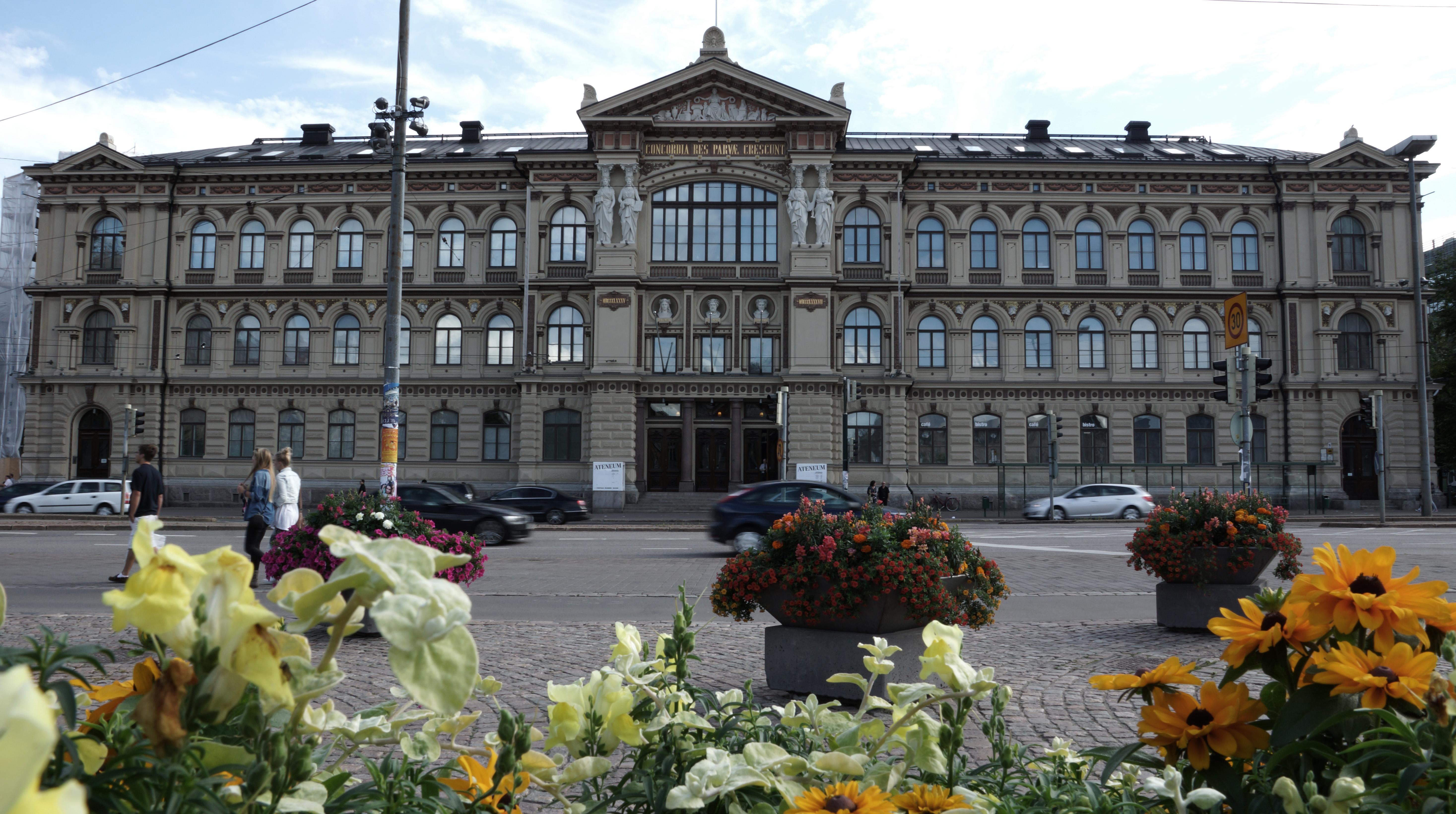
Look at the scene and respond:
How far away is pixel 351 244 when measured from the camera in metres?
41.3

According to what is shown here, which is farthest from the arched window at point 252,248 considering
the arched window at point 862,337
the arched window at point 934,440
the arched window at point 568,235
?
the arched window at point 934,440

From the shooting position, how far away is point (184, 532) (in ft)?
83.4

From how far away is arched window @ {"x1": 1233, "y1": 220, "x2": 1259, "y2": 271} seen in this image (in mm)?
40562

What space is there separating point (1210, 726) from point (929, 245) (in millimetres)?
40408

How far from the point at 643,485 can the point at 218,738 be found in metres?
37.7

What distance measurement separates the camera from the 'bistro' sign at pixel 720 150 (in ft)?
128

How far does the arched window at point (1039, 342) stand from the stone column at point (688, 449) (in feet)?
46.4

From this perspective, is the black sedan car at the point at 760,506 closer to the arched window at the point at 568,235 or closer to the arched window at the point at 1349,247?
the arched window at the point at 568,235

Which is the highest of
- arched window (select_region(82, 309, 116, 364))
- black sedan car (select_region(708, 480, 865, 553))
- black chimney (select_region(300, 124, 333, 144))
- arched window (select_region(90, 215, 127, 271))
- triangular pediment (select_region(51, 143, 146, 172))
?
black chimney (select_region(300, 124, 333, 144))

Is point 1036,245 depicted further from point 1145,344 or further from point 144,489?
point 144,489

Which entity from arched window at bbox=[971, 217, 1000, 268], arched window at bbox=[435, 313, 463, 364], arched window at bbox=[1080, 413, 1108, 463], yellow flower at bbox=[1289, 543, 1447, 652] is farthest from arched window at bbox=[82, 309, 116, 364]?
yellow flower at bbox=[1289, 543, 1447, 652]

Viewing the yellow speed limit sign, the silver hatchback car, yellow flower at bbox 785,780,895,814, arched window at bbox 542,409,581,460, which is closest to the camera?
yellow flower at bbox 785,780,895,814

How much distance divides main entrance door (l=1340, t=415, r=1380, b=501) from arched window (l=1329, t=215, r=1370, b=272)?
621 centimetres

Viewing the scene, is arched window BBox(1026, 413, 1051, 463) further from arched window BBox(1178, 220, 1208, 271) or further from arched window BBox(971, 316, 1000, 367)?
arched window BBox(1178, 220, 1208, 271)
